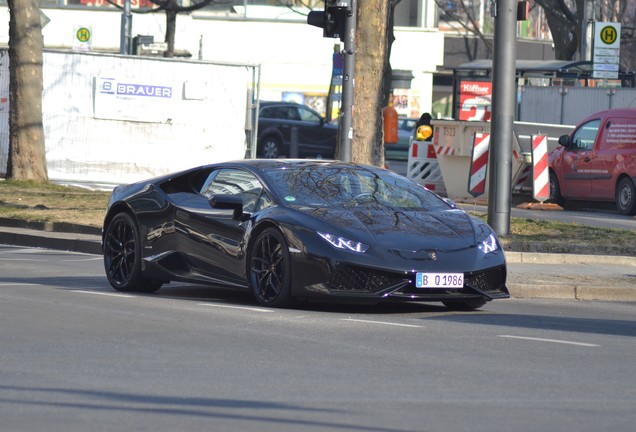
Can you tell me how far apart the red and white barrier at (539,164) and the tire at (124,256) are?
1130 cm

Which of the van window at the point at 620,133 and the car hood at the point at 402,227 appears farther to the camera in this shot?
the van window at the point at 620,133

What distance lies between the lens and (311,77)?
6138 centimetres

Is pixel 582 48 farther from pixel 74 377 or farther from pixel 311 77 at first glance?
pixel 74 377

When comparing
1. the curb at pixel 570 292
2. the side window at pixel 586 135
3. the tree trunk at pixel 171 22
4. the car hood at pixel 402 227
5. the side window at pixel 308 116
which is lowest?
the curb at pixel 570 292

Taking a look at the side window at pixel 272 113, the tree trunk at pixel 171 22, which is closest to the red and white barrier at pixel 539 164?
the side window at pixel 272 113

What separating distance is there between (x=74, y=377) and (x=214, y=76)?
2122cm

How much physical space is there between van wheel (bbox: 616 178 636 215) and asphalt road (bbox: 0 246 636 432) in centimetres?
1160

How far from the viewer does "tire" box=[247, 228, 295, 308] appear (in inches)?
456

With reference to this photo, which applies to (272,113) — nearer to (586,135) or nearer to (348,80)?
(586,135)

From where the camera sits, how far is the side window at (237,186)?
12.4 m

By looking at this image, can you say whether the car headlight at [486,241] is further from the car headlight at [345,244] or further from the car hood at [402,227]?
the car headlight at [345,244]

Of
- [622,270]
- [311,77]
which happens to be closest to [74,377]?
[622,270]

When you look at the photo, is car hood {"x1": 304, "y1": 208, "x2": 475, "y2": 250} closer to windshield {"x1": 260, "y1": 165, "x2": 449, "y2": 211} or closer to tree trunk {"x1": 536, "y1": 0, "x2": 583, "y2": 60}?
windshield {"x1": 260, "y1": 165, "x2": 449, "y2": 211}

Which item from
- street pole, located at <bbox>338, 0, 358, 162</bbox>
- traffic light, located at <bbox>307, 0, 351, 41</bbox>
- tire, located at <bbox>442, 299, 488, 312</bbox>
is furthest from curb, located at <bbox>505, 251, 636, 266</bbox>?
tire, located at <bbox>442, 299, 488, 312</bbox>
